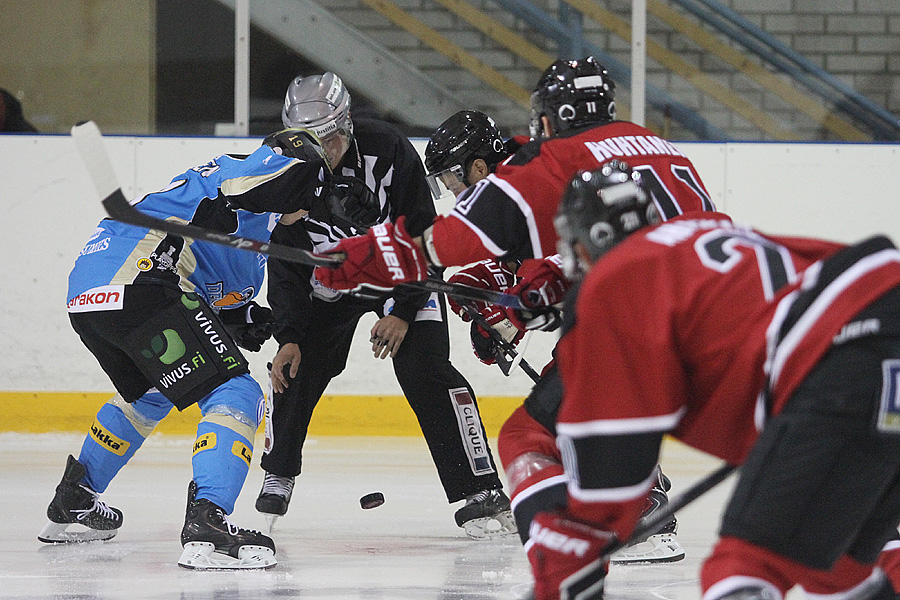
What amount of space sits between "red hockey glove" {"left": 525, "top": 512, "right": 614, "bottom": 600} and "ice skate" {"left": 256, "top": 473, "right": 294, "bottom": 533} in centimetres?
162

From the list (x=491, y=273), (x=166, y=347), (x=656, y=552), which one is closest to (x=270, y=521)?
(x=166, y=347)

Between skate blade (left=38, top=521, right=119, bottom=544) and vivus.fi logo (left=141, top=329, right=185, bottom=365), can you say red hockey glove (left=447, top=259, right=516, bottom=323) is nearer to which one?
vivus.fi logo (left=141, top=329, right=185, bottom=365)

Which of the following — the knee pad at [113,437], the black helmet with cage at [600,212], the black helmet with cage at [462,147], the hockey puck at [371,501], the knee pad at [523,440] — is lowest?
the hockey puck at [371,501]

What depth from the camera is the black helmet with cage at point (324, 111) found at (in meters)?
→ 2.90

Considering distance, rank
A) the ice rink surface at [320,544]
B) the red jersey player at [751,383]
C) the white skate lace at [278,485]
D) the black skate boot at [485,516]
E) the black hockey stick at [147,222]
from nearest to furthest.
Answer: the red jersey player at [751,383] < the black hockey stick at [147,222] < the ice rink surface at [320,544] < the black skate boot at [485,516] < the white skate lace at [278,485]

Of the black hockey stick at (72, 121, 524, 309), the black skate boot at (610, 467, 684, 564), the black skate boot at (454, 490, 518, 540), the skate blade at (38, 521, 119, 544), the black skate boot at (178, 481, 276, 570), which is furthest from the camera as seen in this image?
the black skate boot at (454, 490, 518, 540)

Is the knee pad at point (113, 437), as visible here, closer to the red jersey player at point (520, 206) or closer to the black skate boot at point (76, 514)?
the black skate boot at point (76, 514)

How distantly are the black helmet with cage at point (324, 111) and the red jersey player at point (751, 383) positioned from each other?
1737mm

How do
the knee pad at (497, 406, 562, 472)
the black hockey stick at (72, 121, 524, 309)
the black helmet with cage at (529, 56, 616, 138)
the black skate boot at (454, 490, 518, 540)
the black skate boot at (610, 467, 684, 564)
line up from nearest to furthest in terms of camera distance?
the knee pad at (497, 406, 562, 472) < the black hockey stick at (72, 121, 524, 309) < the black helmet with cage at (529, 56, 616, 138) < the black skate boot at (610, 467, 684, 564) < the black skate boot at (454, 490, 518, 540)

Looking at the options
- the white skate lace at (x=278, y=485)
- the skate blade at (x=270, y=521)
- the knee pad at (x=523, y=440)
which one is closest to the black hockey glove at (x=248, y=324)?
the white skate lace at (x=278, y=485)

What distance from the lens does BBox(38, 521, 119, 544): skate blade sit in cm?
275

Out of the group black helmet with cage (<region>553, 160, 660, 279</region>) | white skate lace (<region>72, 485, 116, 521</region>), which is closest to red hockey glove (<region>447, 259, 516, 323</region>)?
white skate lace (<region>72, 485, 116, 521</region>)

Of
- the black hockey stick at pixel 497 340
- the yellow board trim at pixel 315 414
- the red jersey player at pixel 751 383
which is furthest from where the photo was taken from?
the yellow board trim at pixel 315 414

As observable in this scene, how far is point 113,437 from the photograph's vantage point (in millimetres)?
2795
